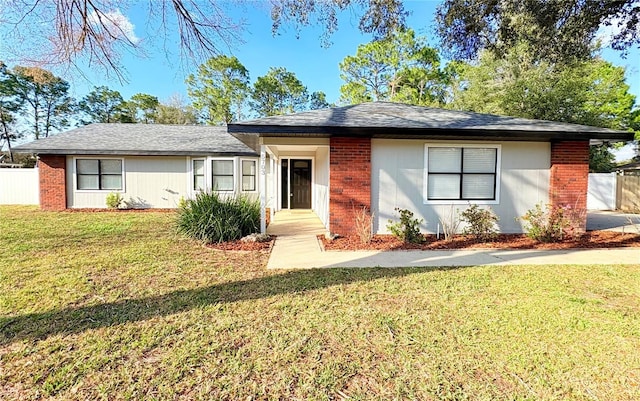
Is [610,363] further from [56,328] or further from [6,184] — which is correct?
[6,184]

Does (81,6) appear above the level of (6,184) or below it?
above

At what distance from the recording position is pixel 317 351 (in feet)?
9.70

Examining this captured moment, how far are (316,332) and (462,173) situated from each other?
6.49 meters

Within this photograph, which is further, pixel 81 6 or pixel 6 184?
pixel 6 184

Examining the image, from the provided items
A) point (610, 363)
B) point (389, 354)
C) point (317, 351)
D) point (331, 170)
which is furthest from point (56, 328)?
point (331, 170)

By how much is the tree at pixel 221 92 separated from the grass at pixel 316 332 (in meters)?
28.5

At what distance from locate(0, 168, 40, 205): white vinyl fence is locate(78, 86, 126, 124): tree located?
22.3 meters

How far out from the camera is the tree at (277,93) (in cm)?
3328

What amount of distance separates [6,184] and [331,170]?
674 inches

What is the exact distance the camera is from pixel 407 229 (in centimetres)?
746

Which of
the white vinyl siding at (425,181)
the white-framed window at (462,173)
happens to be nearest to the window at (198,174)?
the white vinyl siding at (425,181)

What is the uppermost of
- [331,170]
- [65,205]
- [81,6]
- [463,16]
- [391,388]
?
[463,16]

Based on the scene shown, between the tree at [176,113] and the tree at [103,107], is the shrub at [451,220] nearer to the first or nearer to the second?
the tree at [176,113]

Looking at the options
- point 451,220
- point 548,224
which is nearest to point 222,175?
point 451,220
